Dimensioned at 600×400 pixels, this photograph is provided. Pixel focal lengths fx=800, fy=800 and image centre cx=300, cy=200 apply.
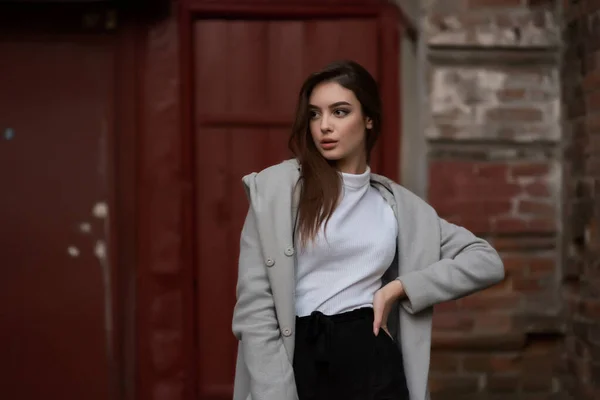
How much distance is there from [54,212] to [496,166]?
1994 millimetres

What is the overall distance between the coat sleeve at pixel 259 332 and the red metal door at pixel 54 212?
1756 millimetres

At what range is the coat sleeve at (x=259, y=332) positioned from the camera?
1.94 meters

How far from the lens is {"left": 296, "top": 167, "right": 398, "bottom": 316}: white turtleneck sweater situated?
204cm

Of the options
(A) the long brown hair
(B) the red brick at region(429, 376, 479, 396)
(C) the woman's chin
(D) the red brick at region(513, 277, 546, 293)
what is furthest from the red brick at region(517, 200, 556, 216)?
(C) the woman's chin

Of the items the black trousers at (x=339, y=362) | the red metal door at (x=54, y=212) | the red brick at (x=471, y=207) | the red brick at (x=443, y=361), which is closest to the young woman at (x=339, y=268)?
the black trousers at (x=339, y=362)

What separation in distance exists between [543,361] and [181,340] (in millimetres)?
1643

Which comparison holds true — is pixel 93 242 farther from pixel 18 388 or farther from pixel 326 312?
pixel 326 312

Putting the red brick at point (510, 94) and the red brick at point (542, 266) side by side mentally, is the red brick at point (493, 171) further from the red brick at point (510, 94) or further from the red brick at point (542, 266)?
the red brick at point (542, 266)

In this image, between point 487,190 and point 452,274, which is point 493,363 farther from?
point 452,274

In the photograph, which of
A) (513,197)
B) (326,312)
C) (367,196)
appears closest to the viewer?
(326,312)

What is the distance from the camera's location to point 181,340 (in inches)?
144

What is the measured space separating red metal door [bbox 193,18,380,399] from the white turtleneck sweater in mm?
1574

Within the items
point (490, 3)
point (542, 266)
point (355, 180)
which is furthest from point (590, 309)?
point (355, 180)

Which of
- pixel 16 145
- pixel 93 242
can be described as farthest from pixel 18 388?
pixel 16 145
